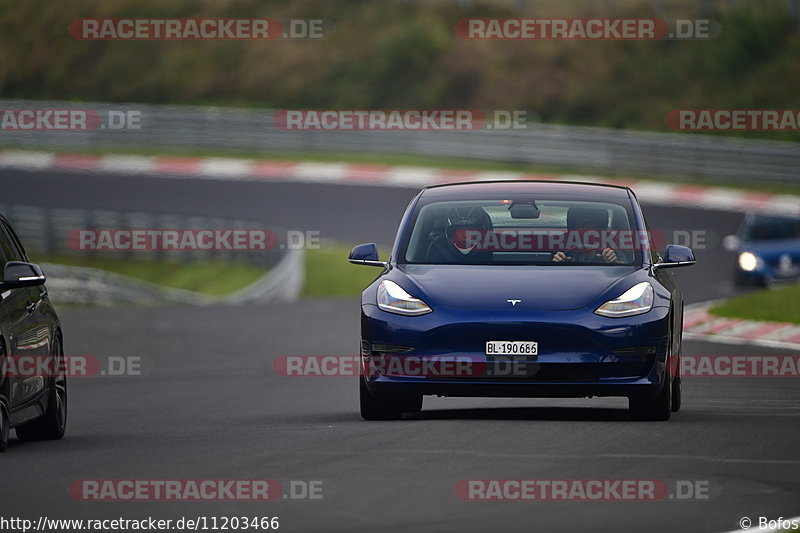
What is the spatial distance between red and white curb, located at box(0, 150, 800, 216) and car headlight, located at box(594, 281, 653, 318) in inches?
1031

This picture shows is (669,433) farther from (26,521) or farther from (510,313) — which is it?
(26,521)

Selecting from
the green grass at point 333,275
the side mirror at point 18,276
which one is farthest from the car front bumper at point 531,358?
the green grass at point 333,275

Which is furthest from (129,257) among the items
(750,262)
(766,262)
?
(766,262)

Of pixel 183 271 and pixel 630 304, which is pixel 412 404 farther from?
pixel 183 271

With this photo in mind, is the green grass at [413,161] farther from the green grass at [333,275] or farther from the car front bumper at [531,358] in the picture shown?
the car front bumper at [531,358]

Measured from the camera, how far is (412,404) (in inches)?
472

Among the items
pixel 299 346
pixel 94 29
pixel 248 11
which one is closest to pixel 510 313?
pixel 299 346

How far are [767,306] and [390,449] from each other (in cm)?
1309

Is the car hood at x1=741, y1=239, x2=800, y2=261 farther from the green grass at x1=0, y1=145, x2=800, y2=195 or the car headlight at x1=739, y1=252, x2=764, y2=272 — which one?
the green grass at x1=0, y1=145, x2=800, y2=195

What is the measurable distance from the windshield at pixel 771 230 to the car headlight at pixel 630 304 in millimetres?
17786

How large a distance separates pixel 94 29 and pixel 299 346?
50.0 m

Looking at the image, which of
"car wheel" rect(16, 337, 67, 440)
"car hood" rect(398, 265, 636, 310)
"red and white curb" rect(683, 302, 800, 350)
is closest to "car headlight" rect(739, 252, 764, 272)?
"red and white curb" rect(683, 302, 800, 350)

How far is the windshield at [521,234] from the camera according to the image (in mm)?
11992

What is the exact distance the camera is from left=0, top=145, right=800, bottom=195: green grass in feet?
137
